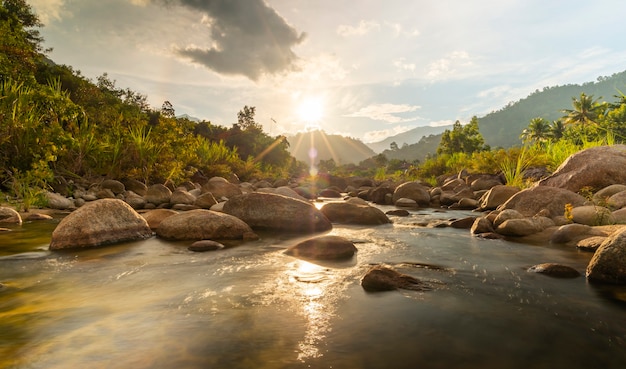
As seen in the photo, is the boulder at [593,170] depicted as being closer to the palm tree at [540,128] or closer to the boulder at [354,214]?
the boulder at [354,214]

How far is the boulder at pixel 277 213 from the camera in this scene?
7574 mm

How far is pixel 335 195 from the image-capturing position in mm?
19250

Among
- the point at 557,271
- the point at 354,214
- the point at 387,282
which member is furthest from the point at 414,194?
the point at 387,282

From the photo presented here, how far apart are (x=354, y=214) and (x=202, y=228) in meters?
3.91

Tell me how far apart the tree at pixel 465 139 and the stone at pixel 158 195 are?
1547 inches

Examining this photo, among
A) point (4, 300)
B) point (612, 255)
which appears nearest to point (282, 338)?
point (4, 300)

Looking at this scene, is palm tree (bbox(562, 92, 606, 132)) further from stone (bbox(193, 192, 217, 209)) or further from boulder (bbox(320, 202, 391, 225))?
stone (bbox(193, 192, 217, 209))

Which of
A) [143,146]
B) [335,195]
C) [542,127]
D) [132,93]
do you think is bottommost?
[335,195]

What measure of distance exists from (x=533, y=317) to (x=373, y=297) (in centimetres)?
139

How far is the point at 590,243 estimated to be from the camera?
208 inches

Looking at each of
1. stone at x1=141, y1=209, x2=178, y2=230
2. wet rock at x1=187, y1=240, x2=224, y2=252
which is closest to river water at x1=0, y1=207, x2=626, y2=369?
wet rock at x1=187, y1=240, x2=224, y2=252

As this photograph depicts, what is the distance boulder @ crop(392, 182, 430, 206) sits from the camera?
14273 mm

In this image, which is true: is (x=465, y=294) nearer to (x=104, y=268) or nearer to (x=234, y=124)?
(x=104, y=268)

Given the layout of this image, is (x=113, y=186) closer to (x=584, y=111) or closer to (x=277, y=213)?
(x=277, y=213)
